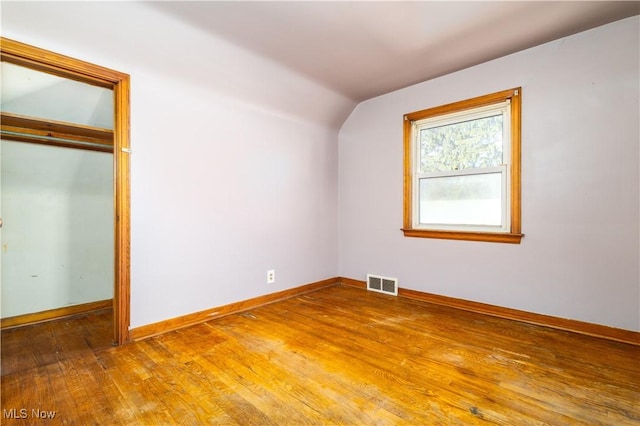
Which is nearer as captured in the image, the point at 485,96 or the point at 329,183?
the point at 485,96

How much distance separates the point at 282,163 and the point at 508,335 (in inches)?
103

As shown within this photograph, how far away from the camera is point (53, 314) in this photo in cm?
262

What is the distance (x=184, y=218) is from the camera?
244cm

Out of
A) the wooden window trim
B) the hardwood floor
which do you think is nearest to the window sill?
the hardwood floor

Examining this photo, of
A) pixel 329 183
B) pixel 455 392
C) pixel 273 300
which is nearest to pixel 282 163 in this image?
pixel 329 183

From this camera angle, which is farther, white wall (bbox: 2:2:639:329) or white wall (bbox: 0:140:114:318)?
white wall (bbox: 0:140:114:318)

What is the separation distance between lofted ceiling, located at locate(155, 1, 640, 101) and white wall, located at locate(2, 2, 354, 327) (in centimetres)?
24

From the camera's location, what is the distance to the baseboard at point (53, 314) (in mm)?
2406

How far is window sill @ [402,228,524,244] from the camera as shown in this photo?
102 inches

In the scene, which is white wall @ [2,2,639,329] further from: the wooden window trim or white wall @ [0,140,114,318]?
white wall @ [0,140,114,318]

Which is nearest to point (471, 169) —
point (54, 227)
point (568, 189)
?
point (568, 189)

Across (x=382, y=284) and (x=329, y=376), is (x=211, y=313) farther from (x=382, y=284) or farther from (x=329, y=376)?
(x=382, y=284)

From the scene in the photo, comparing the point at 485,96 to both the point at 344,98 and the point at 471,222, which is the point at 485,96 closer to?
the point at 471,222

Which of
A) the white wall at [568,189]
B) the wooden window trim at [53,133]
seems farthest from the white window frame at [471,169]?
the wooden window trim at [53,133]
